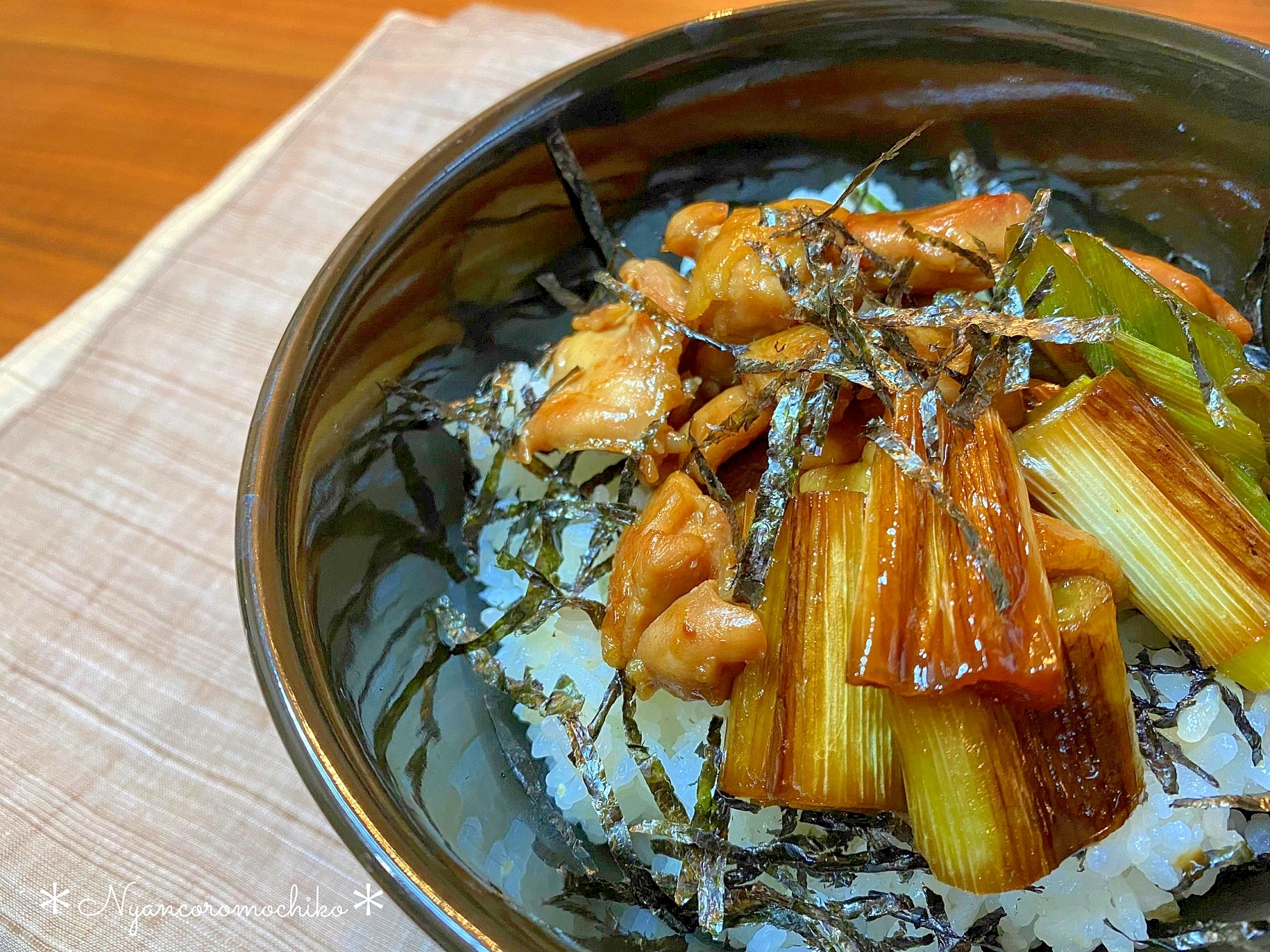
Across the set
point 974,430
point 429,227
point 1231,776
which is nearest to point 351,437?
point 429,227

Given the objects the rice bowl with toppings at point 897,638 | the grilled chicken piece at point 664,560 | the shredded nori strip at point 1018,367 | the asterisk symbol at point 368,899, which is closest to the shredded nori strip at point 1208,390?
the rice bowl with toppings at point 897,638

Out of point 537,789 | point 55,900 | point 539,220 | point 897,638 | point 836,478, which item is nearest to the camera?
point 897,638

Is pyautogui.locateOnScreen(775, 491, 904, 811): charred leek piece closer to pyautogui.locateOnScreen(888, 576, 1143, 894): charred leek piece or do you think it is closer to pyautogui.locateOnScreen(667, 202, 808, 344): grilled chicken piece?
pyautogui.locateOnScreen(888, 576, 1143, 894): charred leek piece

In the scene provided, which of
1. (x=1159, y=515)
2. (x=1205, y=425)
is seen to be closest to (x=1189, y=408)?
(x=1205, y=425)

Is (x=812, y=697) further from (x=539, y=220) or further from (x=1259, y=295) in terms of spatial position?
(x=1259, y=295)

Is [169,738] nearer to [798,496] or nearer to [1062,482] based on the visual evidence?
[798,496]

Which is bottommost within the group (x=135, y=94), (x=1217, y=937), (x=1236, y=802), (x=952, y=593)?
(x=135, y=94)
